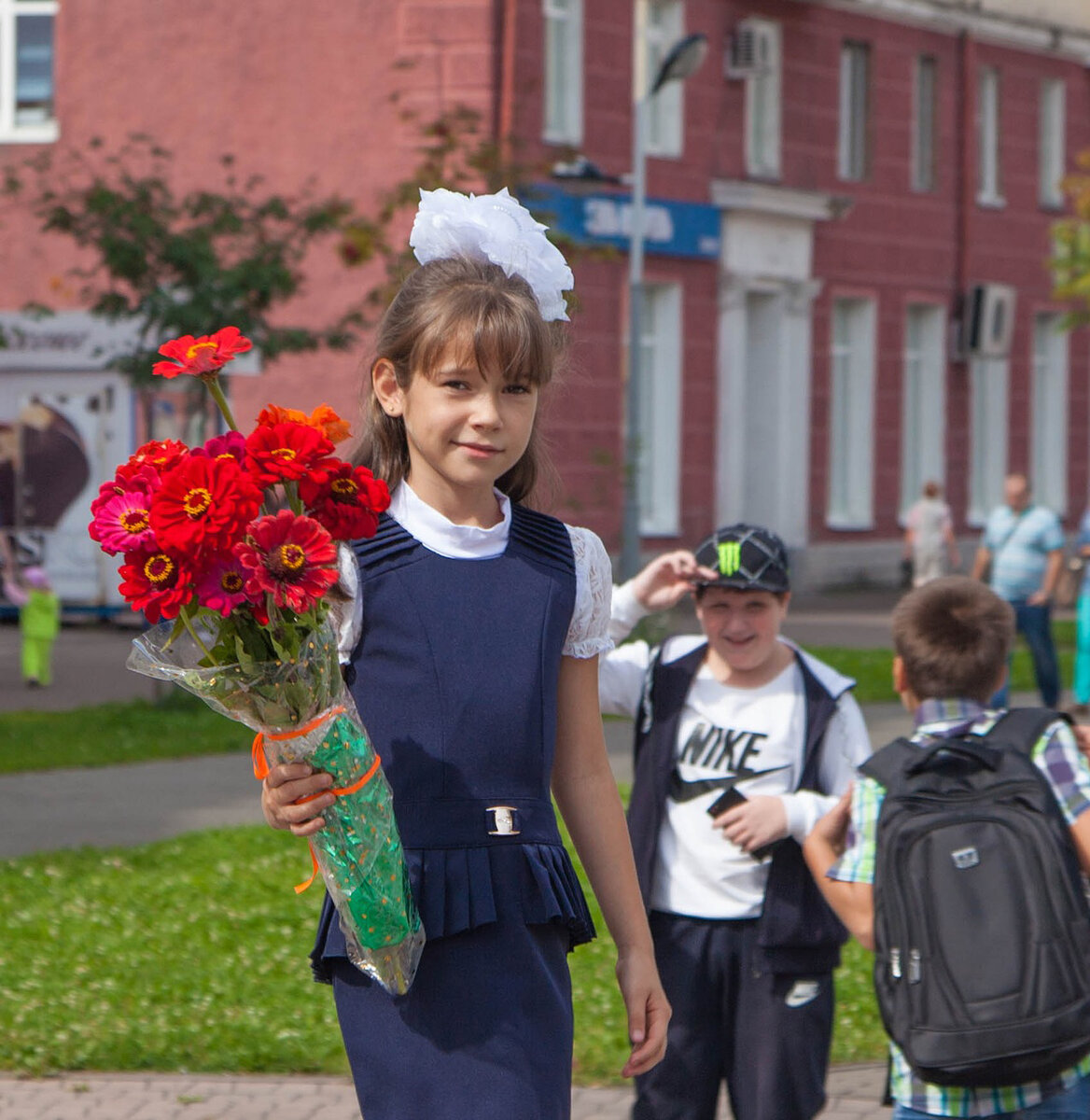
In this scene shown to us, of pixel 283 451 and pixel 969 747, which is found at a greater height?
pixel 283 451

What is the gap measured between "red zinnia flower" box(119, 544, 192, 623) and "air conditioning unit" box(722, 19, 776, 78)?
26334 millimetres

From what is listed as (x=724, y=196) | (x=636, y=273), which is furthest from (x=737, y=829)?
(x=724, y=196)

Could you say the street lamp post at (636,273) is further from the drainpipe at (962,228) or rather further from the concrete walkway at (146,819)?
the drainpipe at (962,228)

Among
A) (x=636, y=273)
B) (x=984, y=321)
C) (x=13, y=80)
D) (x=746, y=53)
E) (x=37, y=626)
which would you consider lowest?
(x=37, y=626)

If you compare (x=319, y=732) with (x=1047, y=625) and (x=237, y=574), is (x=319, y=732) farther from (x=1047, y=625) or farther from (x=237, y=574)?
(x=1047, y=625)

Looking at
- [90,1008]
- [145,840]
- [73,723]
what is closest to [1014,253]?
[73,723]

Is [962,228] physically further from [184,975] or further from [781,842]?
[781,842]

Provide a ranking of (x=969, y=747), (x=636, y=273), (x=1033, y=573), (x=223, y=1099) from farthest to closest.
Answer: (x=636, y=273) → (x=1033, y=573) → (x=223, y=1099) → (x=969, y=747)

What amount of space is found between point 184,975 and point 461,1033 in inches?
173

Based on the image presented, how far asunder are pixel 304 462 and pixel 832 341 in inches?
1129

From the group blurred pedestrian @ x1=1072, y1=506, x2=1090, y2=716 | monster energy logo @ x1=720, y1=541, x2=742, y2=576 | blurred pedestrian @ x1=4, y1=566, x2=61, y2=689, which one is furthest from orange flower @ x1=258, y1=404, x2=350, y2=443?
blurred pedestrian @ x1=4, y1=566, x2=61, y2=689

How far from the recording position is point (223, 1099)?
5.83 m

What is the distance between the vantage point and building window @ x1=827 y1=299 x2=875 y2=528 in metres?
31.2

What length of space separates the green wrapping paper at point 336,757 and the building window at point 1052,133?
33250mm
